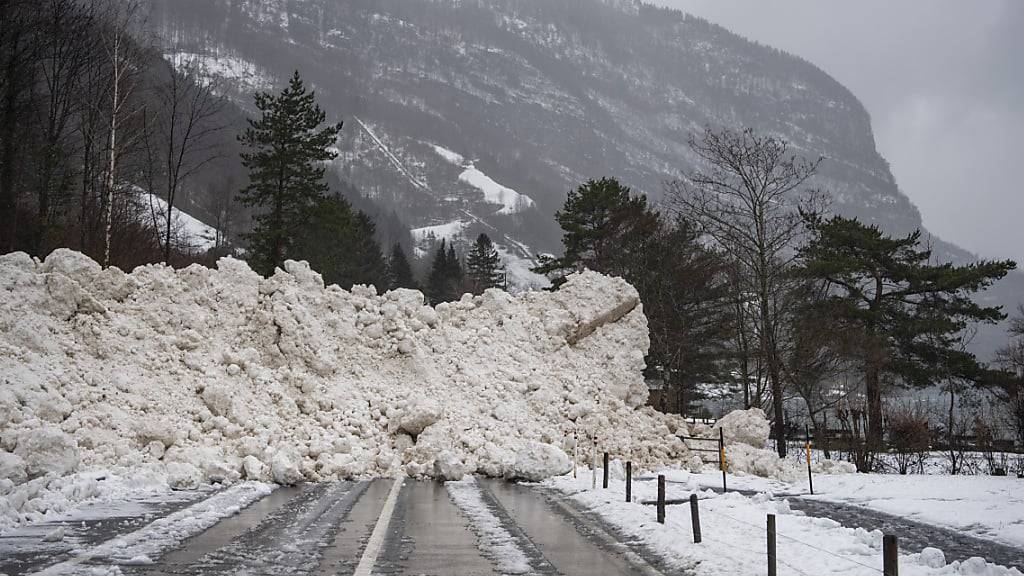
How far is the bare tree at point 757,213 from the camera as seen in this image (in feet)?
81.9

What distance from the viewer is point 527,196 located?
572ft

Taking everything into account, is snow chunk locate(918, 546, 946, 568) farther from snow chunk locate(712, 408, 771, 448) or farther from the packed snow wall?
snow chunk locate(712, 408, 771, 448)

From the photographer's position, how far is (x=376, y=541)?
9008 millimetres

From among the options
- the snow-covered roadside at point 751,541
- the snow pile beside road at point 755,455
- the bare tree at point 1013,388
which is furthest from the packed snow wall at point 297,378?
the bare tree at point 1013,388

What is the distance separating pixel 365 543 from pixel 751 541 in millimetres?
4810

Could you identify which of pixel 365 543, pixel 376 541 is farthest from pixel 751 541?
pixel 365 543

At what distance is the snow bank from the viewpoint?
46.5 ft

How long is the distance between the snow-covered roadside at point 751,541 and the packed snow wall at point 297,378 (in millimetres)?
5017

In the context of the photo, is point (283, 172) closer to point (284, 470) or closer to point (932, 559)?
point (284, 470)

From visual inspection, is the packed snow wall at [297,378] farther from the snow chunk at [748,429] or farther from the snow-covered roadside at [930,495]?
the snow-covered roadside at [930,495]

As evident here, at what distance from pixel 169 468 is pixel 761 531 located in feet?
33.7

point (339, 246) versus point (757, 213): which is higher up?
point (339, 246)

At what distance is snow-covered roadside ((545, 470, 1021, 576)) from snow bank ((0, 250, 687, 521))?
199 inches

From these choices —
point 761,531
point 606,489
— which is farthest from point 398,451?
point 761,531
